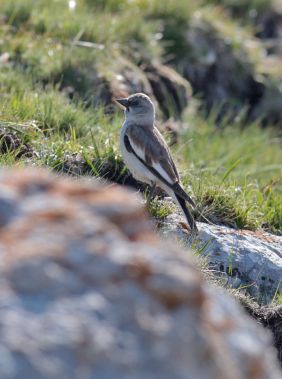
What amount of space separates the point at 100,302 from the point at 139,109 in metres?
4.85

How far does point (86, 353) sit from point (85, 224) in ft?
1.45

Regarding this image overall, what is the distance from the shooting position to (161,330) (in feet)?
7.80

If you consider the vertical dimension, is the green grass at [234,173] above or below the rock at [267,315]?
below

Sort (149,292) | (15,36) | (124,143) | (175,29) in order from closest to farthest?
(149,292) < (124,143) < (15,36) < (175,29)

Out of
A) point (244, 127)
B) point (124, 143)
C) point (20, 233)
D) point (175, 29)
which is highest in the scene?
point (20, 233)

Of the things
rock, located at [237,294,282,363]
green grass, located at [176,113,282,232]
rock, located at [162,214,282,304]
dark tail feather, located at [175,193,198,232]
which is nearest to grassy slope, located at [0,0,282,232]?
green grass, located at [176,113,282,232]

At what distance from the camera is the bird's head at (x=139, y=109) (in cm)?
707

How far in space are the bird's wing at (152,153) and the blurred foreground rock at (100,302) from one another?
366cm

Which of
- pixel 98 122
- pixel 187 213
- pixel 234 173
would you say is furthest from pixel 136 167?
pixel 234 173

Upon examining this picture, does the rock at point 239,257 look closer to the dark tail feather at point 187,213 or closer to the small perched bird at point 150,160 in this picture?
the dark tail feather at point 187,213

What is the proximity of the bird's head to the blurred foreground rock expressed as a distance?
436cm

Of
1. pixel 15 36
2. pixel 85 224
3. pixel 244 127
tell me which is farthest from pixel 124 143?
pixel 244 127

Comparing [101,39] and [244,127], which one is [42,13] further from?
[244,127]

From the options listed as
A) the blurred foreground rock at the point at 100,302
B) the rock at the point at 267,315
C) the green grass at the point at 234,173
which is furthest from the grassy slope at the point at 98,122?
the blurred foreground rock at the point at 100,302
